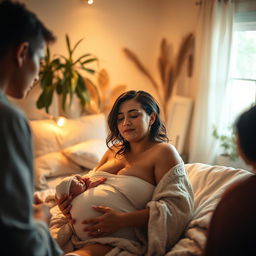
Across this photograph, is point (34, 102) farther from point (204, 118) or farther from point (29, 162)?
point (29, 162)

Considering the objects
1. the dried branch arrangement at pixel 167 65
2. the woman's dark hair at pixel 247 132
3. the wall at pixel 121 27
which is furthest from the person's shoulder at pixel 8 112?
the dried branch arrangement at pixel 167 65

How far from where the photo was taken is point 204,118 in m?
3.55

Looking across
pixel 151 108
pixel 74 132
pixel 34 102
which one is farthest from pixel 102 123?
pixel 151 108

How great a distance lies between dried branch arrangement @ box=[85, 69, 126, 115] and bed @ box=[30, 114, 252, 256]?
0.89 feet

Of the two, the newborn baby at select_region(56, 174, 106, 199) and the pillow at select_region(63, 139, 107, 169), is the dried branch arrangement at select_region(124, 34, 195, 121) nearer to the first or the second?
the pillow at select_region(63, 139, 107, 169)

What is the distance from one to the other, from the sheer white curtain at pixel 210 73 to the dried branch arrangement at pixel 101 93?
94 centimetres

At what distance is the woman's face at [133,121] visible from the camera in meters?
1.75

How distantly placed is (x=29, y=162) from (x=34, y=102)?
2.46 meters

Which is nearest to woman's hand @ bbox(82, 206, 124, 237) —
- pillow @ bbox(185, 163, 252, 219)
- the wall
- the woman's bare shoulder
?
the woman's bare shoulder

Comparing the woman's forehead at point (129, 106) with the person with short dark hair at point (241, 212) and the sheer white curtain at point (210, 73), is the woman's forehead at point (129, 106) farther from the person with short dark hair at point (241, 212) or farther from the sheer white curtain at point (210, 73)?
the sheer white curtain at point (210, 73)

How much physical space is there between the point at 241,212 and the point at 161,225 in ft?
1.74

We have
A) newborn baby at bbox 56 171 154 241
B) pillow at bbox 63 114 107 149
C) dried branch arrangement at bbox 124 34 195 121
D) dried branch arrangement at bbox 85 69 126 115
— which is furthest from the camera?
dried branch arrangement at bbox 124 34 195 121

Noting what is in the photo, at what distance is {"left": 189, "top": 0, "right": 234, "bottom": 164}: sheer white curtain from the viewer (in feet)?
10.9

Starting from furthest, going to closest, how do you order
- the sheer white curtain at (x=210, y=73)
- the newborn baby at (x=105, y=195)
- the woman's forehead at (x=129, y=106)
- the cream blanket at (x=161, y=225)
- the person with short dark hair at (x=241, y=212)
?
the sheer white curtain at (x=210, y=73)
the woman's forehead at (x=129, y=106)
the newborn baby at (x=105, y=195)
the cream blanket at (x=161, y=225)
the person with short dark hair at (x=241, y=212)
